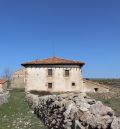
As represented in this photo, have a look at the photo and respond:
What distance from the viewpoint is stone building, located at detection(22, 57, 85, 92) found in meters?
→ 50.0

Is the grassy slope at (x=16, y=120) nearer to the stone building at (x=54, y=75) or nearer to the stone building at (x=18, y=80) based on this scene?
the stone building at (x=54, y=75)

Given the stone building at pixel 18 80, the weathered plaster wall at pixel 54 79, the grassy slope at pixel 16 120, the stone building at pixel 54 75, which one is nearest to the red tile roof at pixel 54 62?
the stone building at pixel 54 75

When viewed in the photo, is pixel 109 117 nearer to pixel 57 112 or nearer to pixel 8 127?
pixel 57 112

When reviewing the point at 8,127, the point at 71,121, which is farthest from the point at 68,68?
the point at 71,121

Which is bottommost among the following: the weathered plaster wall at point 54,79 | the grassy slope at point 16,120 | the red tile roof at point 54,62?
the grassy slope at point 16,120

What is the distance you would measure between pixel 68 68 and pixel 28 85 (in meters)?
6.17

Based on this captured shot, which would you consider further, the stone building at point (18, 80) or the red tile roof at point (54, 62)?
the stone building at point (18, 80)

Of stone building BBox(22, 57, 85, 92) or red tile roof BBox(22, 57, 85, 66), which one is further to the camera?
red tile roof BBox(22, 57, 85, 66)

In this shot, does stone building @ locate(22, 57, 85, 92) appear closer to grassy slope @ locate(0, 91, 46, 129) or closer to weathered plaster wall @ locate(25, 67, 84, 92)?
weathered plaster wall @ locate(25, 67, 84, 92)

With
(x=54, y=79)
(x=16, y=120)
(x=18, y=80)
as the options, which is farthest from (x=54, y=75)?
(x=16, y=120)

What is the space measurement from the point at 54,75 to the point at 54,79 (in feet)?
1.98

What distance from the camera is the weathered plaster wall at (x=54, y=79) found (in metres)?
49.9

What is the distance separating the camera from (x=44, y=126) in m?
17.2

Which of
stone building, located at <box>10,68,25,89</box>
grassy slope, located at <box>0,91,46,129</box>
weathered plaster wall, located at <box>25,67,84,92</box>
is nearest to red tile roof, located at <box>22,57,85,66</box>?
weathered plaster wall, located at <box>25,67,84,92</box>
